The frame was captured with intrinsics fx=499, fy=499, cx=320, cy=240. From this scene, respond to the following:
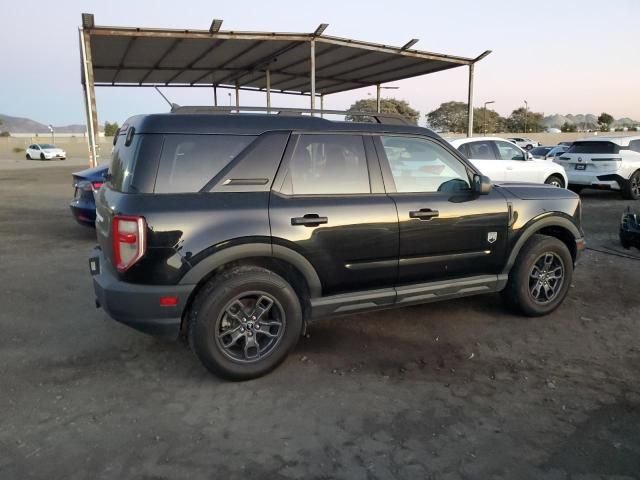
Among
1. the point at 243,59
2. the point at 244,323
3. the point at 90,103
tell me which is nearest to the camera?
the point at 244,323

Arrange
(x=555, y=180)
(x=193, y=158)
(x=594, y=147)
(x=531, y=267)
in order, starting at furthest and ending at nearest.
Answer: (x=594, y=147), (x=555, y=180), (x=531, y=267), (x=193, y=158)

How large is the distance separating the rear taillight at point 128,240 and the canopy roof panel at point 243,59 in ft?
32.9

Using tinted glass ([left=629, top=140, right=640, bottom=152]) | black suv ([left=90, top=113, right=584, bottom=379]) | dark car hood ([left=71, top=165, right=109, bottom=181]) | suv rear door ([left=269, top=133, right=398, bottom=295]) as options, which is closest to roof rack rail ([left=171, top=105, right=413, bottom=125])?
black suv ([left=90, top=113, right=584, bottom=379])

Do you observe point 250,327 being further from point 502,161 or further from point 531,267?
point 502,161

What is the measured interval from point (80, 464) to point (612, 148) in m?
13.6

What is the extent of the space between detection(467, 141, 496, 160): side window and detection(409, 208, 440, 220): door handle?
7.03 m

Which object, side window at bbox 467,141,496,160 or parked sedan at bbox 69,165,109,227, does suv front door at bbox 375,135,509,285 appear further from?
side window at bbox 467,141,496,160

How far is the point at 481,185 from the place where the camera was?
167 inches

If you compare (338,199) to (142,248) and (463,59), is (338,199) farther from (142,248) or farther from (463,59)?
(463,59)

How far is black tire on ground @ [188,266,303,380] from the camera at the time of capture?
340 centimetres

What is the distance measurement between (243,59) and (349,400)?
1474 cm

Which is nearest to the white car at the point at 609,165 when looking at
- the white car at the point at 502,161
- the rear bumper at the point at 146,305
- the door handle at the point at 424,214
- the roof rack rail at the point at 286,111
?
the white car at the point at 502,161

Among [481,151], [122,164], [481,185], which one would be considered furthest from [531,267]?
[481,151]

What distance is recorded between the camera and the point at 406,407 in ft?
10.6
